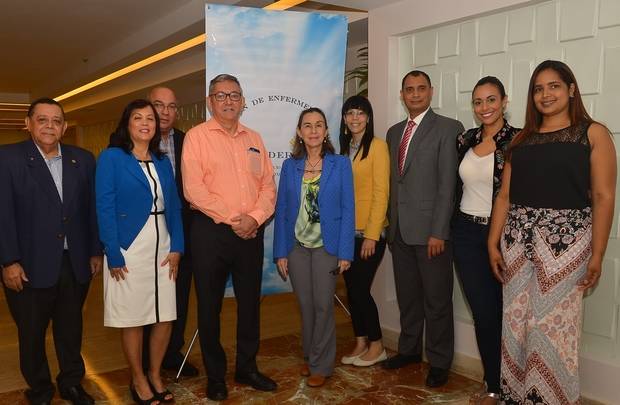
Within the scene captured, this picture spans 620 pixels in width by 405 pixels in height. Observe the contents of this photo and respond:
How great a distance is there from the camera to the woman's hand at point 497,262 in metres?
2.51

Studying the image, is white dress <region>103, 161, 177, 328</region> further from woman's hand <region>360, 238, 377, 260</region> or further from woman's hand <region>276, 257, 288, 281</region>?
woman's hand <region>360, 238, 377, 260</region>

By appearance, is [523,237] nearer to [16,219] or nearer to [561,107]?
[561,107]

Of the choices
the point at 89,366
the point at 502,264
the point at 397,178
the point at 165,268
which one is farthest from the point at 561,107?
the point at 89,366

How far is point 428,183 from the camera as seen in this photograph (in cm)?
295

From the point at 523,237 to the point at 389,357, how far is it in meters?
1.50

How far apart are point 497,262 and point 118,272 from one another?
1.80 meters

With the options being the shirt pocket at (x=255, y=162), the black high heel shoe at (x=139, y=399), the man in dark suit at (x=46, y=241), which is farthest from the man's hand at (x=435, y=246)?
the man in dark suit at (x=46, y=241)

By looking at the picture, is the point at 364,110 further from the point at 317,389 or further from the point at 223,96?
the point at 317,389

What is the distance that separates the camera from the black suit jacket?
96.7 inches

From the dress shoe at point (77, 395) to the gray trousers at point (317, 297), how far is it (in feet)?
3.89

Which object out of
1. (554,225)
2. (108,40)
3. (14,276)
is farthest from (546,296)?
(108,40)

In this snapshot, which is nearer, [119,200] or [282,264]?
[119,200]

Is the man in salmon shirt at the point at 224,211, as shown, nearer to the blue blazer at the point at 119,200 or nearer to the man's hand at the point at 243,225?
the man's hand at the point at 243,225

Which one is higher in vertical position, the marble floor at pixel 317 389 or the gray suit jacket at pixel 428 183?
the gray suit jacket at pixel 428 183
